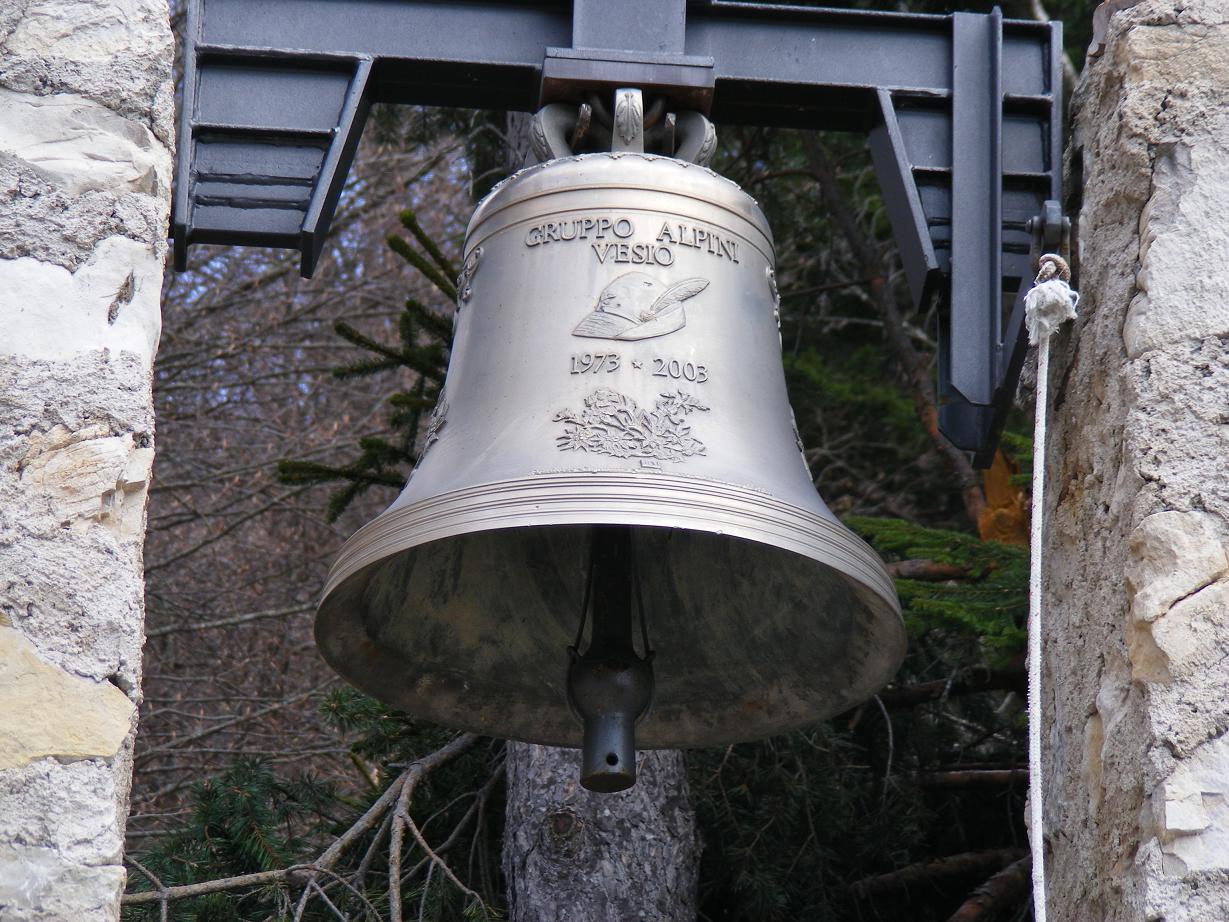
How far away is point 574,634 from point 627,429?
2.11 feet

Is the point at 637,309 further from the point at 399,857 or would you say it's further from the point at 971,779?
the point at 971,779

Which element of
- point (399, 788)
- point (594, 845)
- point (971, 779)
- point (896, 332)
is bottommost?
point (594, 845)

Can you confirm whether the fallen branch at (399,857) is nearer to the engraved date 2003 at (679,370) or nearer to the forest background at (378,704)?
the forest background at (378,704)

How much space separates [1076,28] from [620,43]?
3.73 metres

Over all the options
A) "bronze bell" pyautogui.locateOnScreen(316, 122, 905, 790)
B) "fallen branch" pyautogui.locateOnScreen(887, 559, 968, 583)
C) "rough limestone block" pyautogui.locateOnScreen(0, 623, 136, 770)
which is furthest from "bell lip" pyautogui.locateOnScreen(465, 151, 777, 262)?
"fallen branch" pyautogui.locateOnScreen(887, 559, 968, 583)

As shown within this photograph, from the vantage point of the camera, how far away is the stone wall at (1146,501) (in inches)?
82.6

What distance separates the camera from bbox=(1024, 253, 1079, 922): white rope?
218 cm

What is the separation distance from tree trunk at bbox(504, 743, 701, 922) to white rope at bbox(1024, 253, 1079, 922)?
1569mm

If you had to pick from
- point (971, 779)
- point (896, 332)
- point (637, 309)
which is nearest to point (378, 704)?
point (971, 779)

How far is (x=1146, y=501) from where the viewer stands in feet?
7.38

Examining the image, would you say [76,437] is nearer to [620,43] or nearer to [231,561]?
[620,43]

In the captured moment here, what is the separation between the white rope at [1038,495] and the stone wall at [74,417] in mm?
1085

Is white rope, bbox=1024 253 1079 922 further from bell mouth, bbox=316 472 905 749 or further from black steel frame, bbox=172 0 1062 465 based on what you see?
bell mouth, bbox=316 472 905 749

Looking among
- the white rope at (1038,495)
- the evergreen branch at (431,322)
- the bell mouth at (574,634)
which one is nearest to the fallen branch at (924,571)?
the evergreen branch at (431,322)
